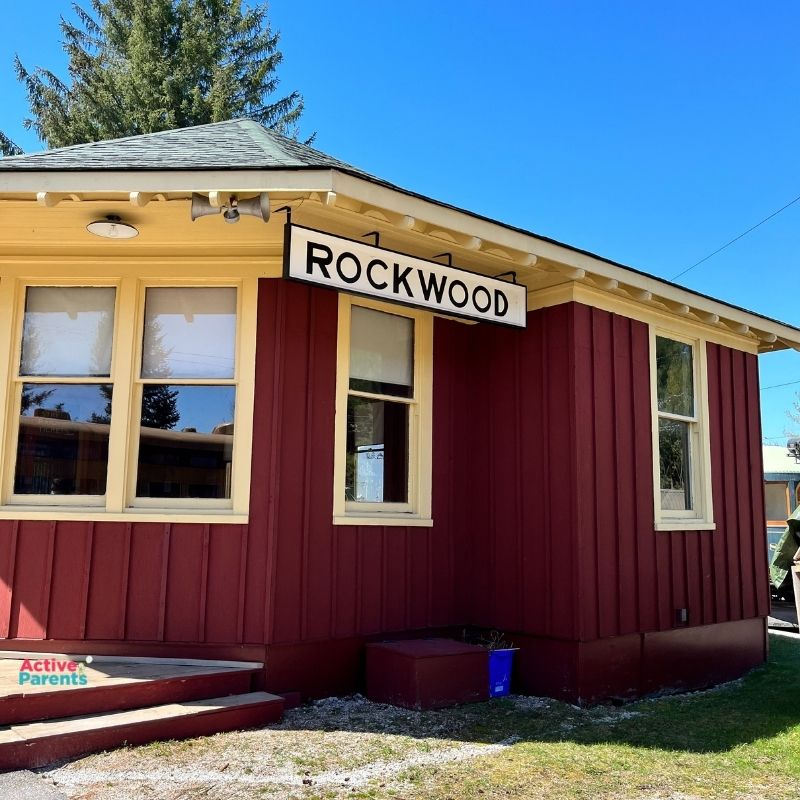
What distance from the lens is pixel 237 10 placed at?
894 inches

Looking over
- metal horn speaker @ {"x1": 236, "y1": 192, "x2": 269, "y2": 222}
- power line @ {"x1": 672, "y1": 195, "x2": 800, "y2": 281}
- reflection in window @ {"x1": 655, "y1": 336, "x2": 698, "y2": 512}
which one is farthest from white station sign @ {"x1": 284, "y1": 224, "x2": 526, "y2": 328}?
power line @ {"x1": 672, "y1": 195, "x2": 800, "y2": 281}

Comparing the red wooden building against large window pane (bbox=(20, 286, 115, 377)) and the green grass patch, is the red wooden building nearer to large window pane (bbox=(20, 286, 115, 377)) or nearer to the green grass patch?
large window pane (bbox=(20, 286, 115, 377))

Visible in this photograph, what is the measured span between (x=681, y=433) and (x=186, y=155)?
446cm

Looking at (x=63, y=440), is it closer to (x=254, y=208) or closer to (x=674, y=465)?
(x=254, y=208)

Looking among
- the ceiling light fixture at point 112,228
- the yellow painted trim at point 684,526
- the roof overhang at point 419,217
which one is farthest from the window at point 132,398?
the yellow painted trim at point 684,526

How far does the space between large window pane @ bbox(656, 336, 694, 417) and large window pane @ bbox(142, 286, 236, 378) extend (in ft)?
11.3

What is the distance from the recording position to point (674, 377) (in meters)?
6.49

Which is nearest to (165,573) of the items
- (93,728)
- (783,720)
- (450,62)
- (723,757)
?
(93,728)

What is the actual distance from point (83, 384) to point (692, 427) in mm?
4820

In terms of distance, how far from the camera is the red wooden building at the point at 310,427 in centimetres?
466

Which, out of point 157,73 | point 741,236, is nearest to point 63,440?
point 741,236

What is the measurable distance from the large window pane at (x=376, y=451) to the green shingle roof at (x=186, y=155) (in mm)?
1637

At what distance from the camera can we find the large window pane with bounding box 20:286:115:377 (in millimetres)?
5066

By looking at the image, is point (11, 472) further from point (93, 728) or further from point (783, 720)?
point (783, 720)
